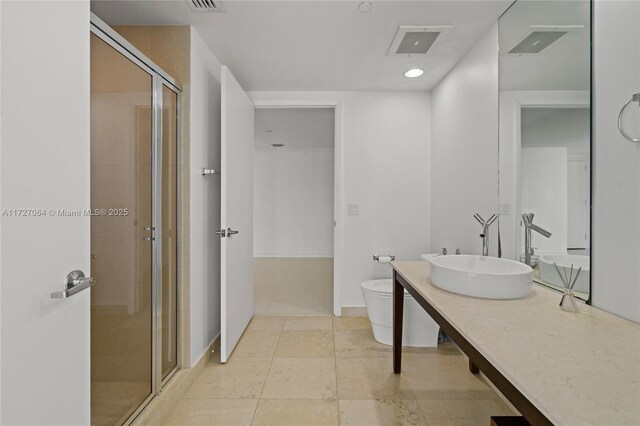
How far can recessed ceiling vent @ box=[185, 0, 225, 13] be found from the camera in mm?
1592

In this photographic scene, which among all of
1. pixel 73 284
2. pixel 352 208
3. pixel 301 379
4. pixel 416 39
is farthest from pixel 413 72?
pixel 73 284

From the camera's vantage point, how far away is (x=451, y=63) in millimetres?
2312

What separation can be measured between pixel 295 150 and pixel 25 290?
5.41 meters

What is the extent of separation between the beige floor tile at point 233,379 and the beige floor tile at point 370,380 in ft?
1.68

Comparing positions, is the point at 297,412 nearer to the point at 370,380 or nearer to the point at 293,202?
the point at 370,380

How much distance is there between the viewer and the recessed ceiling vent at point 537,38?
1.33 m

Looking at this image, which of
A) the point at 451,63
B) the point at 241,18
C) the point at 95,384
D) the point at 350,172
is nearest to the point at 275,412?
the point at 95,384

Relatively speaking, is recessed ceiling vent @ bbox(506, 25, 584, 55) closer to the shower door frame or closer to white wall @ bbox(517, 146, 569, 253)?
white wall @ bbox(517, 146, 569, 253)

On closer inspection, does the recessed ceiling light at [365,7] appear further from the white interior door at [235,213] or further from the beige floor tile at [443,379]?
the beige floor tile at [443,379]

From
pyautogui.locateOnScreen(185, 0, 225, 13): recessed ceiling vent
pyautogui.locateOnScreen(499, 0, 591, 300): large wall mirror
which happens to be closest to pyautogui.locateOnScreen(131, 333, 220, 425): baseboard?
pyautogui.locateOnScreen(499, 0, 591, 300): large wall mirror

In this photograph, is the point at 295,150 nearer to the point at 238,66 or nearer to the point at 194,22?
the point at 238,66

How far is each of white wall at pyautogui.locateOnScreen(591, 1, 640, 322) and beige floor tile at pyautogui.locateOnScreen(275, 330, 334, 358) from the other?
168 cm

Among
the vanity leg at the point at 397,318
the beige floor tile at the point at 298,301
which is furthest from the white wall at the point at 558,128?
the beige floor tile at the point at 298,301

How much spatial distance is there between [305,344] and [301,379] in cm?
47
